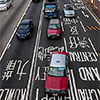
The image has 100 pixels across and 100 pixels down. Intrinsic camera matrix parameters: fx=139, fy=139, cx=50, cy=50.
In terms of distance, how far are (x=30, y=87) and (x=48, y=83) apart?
6.93 feet

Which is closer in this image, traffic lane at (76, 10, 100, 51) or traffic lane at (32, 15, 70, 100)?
traffic lane at (32, 15, 70, 100)

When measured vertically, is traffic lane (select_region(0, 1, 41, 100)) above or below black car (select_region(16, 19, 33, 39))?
below

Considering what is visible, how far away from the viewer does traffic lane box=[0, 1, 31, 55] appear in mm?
20938

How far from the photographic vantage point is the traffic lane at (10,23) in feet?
68.7

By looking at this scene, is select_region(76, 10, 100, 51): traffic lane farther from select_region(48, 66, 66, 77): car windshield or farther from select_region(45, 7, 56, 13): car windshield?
select_region(48, 66, 66, 77): car windshield

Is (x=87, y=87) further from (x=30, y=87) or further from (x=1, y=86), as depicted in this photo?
(x=1, y=86)

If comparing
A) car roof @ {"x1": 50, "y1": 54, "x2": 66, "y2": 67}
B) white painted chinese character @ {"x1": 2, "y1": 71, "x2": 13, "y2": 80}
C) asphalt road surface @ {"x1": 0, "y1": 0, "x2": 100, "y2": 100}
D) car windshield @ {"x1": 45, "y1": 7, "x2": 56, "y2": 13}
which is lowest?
asphalt road surface @ {"x1": 0, "y1": 0, "x2": 100, "y2": 100}

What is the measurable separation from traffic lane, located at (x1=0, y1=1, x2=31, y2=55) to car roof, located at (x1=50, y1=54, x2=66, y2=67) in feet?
26.5

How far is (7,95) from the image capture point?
12.3m

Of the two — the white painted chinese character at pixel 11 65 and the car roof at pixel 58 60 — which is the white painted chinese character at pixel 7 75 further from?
the car roof at pixel 58 60

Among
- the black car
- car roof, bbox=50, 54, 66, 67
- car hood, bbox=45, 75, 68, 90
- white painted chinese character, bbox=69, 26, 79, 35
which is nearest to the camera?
car hood, bbox=45, 75, 68, 90

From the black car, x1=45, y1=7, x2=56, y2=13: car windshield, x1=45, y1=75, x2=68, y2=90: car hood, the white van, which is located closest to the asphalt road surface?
the black car

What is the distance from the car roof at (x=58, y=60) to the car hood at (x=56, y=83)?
1339 mm

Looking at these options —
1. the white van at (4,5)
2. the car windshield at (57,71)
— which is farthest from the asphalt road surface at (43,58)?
Result: the white van at (4,5)
